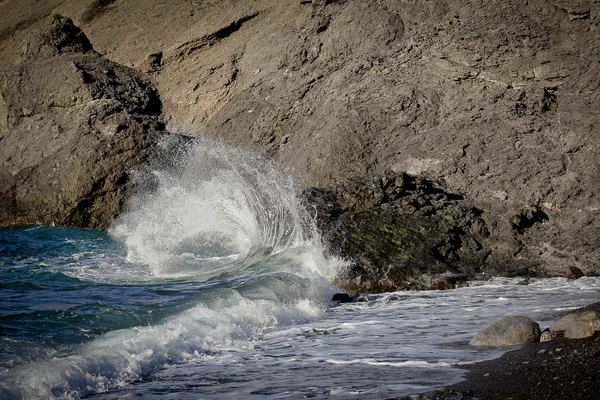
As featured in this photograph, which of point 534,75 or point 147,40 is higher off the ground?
point 147,40

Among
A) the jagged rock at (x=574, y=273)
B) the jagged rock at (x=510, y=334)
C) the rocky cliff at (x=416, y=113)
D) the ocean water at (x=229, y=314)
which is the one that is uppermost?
the rocky cliff at (x=416, y=113)

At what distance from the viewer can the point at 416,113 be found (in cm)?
1084

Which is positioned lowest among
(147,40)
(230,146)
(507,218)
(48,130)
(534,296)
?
(534,296)

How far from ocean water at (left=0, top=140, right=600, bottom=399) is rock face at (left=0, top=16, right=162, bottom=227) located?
10.7ft

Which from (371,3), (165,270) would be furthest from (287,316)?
(371,3)

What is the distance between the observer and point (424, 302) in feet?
20.1

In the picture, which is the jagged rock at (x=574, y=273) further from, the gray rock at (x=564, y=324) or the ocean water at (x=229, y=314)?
the gray rock at (x=564, y=324)

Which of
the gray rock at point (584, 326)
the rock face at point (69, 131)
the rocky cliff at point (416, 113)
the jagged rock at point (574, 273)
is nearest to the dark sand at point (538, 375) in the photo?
the gray rock at point (584, 326)

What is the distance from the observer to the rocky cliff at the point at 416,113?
25.2ft

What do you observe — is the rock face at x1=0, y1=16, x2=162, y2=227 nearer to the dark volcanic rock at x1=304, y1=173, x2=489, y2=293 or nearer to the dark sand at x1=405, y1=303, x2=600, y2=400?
the dark volcanic rock at x1=304, y1=173, x2=489, y2=293

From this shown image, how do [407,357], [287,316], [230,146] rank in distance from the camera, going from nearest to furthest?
[407,357] → [287,316] → [230,146]

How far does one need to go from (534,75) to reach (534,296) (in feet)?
18.5

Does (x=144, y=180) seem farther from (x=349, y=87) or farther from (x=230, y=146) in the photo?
(x=349, y=87)

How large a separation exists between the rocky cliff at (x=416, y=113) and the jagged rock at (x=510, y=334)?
2.59m
